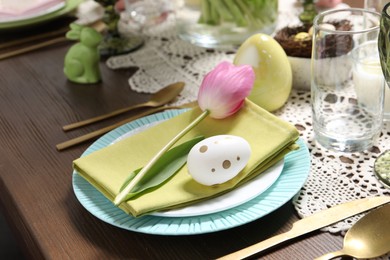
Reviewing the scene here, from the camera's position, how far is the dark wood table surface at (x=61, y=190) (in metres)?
0.56

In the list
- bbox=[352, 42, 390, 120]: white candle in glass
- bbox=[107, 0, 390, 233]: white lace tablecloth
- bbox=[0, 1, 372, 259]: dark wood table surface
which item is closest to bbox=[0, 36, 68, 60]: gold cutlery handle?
bbox=[0, 1, 372, 259]: dark wood table surface

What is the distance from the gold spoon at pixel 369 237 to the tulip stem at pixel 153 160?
18cm

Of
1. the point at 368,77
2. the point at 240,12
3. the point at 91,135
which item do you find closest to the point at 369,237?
the point at 368,77

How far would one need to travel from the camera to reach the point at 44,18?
42.4 inches

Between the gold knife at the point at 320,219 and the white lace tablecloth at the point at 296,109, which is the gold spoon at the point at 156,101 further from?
the gold knife at the point at 320,219

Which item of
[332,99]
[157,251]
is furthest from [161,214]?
[332,99]

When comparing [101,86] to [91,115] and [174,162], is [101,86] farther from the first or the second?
[174,162]

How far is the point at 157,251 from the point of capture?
56cm

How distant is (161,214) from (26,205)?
0.17 metres

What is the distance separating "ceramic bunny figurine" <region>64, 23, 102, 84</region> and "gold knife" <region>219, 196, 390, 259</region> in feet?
1.43

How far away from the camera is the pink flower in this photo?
672mm

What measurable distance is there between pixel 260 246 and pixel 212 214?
0.05 meters

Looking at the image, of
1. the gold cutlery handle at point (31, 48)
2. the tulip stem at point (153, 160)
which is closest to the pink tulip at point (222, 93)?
the tulip stem at point (153, 160)

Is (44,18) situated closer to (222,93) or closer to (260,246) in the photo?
(222,93)
